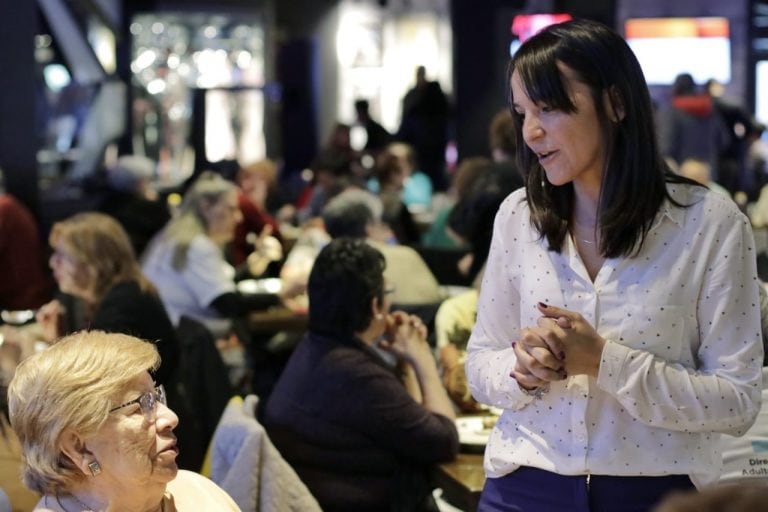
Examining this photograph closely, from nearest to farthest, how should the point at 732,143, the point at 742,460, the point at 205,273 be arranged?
the point at 742,460, the point at 205,273, the point at 732,143

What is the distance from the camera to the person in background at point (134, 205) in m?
8.99

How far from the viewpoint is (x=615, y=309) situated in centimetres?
229

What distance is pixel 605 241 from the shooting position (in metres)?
2.32

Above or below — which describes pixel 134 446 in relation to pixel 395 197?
above

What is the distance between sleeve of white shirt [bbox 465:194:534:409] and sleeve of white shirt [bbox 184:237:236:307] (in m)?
4.43

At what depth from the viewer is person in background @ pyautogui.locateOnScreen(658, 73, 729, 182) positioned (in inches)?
509

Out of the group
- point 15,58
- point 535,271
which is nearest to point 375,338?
point 535,271

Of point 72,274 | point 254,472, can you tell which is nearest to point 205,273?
point 72,274

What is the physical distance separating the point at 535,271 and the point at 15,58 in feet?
20.2

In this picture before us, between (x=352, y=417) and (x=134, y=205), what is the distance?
18.4 ft

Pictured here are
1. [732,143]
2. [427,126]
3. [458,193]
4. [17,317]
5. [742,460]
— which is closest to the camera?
[742,460]

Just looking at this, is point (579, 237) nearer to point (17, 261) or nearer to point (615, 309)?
point (615, 309)

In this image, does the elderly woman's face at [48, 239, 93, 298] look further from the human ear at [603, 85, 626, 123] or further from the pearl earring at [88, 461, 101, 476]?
the human ear at [603, 85, 626, 123]

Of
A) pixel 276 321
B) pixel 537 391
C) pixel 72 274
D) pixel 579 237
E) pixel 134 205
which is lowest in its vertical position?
pixel 276 321
